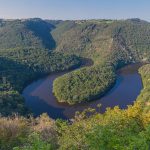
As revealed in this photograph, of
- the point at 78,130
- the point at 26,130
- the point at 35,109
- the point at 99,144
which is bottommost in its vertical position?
the point at 35,109

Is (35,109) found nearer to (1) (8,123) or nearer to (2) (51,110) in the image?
(2) (51,110)

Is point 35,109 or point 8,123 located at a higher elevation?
point 8,123

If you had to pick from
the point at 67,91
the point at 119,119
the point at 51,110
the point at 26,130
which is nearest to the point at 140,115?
the point at 119,119

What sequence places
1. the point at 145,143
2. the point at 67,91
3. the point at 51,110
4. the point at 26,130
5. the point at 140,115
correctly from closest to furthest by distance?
the point at 145,143 → the point at 140,115 → the point at 26,130 → the point at 51,110 → the point at 67,91

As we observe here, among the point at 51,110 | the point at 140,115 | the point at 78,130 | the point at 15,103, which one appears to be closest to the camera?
the point at 78,130

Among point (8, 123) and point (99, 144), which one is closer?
point (99, 144)

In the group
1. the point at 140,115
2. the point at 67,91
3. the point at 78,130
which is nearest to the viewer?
the point at 78,130

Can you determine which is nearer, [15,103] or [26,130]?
[26,130]

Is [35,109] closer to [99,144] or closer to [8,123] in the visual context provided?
[8,123]

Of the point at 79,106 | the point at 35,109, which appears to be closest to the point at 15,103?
the point at 35,109
